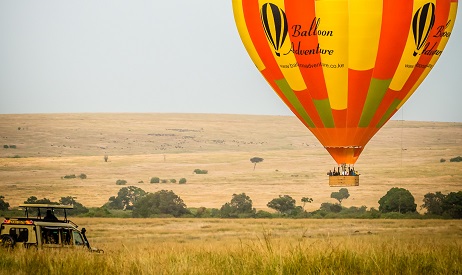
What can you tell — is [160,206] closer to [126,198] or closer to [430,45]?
[126,198]

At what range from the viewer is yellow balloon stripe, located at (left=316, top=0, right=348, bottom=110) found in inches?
1171

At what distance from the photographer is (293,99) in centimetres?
3231

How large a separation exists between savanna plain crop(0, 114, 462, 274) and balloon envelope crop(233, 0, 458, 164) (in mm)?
4499

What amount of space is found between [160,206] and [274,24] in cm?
5622

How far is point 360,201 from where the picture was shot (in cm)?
10088

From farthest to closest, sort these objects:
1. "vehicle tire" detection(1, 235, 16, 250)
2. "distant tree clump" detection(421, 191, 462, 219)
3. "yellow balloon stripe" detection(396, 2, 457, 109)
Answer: "distant tree clump" detection(421, 191, 462, 219)
"yellow balloon stripe" detection(396, 2, 457, 109)
"vehicle tire" detection(1, 235, 16, 250)

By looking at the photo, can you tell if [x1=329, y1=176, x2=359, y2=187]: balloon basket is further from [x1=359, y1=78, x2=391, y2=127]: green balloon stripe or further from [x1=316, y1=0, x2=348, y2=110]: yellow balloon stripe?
[x1=316, y1=0, x2=348, y2=110]: yellow balloon stripe

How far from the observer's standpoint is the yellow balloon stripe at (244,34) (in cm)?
3275

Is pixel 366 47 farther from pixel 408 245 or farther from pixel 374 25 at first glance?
pixel 408 245

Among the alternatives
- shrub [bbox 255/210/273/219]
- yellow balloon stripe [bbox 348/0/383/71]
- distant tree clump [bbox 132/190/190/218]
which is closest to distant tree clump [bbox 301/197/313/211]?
shrub [bbox 255/210/273/219]

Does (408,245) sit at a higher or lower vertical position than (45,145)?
lower

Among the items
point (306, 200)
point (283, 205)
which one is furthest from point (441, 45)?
point (306, 200)

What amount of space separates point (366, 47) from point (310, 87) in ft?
8.05

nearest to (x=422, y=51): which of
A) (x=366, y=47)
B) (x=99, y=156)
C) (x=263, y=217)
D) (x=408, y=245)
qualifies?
(x=366, y=47)
